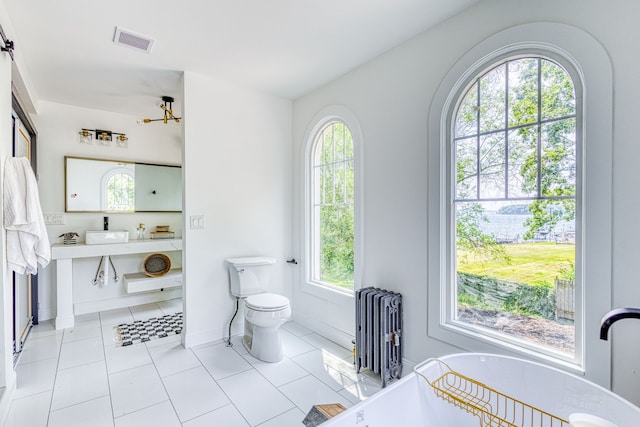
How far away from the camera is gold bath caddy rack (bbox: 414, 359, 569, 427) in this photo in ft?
3.88

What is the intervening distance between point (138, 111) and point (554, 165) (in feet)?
13.9

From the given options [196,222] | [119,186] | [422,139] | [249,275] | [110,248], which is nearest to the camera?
[422,139]

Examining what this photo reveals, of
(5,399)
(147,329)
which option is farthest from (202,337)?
(5,399)

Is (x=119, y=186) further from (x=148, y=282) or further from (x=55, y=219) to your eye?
(x=148, y=282)

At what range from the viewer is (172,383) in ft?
7.23

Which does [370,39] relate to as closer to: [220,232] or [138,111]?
[220,232]

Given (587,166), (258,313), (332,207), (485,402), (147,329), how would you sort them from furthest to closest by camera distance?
(147,329) → (332,207) → (258,313) → (587,166) → (485,402)

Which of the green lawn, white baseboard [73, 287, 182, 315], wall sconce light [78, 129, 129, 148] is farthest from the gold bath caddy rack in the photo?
wall sconce light [78, 129, 129, 148]

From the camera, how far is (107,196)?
12.5 feet

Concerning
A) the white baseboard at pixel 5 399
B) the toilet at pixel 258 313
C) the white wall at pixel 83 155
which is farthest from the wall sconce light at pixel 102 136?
the white baseboard at pixel 5 399

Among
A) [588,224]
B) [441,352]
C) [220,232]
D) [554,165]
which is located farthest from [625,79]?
[220,232]

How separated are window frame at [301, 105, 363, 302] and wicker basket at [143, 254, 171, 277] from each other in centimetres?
193

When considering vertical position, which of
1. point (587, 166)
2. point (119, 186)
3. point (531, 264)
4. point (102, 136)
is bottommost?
point (531, 264)

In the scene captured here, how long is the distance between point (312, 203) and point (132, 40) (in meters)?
2.05
